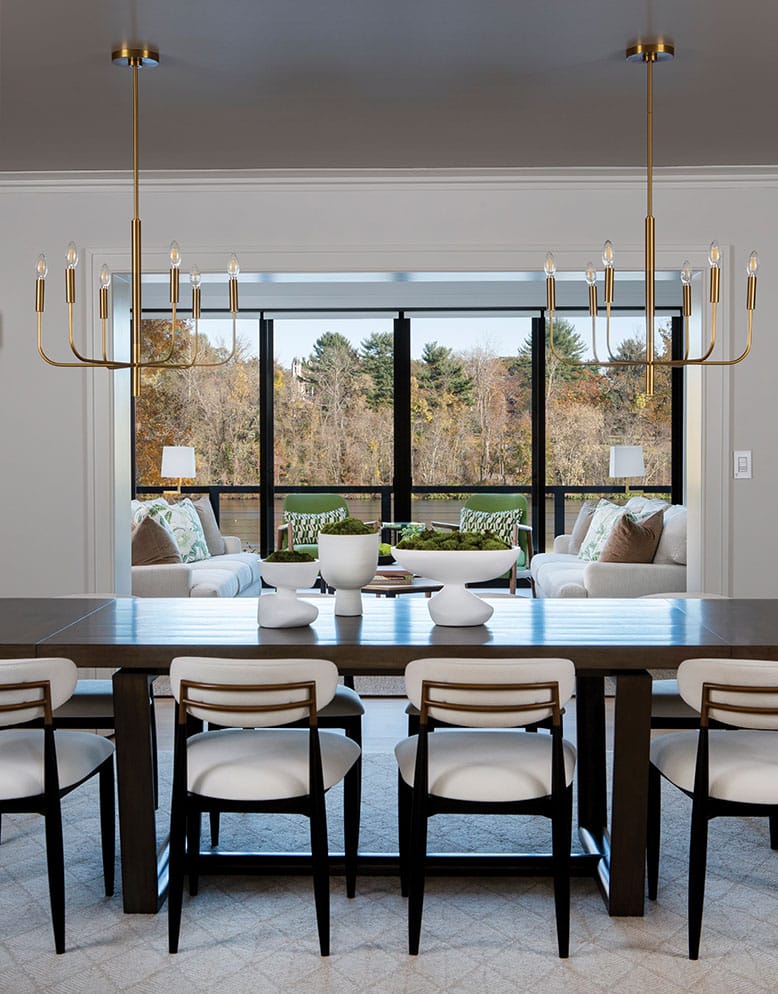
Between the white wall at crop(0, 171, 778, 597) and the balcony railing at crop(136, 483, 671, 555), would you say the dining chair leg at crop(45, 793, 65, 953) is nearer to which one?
the white wall at crop(0, 171, 778, 597)

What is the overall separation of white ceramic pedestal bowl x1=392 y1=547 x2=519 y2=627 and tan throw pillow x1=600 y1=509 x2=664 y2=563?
10.0ft

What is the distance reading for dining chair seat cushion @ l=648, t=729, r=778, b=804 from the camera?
258 centimetres

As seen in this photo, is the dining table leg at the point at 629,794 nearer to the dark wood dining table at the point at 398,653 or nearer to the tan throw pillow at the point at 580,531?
the dark wood dining table at the point at 398,653

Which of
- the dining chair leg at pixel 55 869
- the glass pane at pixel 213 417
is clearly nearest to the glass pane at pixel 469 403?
the glass pane at pixel 213 417

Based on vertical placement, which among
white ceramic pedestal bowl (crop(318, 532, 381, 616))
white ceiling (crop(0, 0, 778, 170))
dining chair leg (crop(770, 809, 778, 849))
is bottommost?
dining chair leg (crop(770, 809, 778, 849))

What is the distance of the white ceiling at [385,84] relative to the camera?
3.08m

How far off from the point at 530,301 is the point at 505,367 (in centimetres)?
63

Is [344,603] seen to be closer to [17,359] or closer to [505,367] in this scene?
[17,359]

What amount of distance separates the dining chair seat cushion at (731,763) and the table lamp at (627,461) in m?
5.57

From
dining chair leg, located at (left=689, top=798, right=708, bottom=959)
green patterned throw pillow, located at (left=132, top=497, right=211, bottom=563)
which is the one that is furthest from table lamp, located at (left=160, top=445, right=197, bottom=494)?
dining chair leg, located at (left=689, top=798, right=708, bottom=959)

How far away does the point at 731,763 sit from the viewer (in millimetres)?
2662

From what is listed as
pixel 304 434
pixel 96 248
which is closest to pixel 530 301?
pixel 304 434

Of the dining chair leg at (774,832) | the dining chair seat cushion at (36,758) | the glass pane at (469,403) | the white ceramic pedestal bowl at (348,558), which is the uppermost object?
the glass pane at (469,403)

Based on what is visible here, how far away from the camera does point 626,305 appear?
29.1 ft
